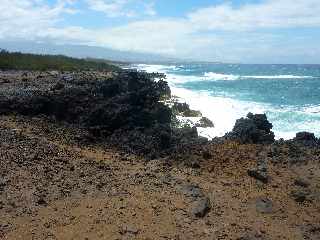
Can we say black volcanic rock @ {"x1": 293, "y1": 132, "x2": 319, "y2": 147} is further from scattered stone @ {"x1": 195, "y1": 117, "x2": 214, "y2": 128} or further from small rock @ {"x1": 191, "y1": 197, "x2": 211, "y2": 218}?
scattered stone @ {"x1": 195, "y1": 117, "x2": 214, "y2": 128}

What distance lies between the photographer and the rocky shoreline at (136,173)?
341 inches

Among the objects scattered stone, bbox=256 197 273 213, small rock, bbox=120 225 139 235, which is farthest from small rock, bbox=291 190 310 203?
small rock, bbox=120 225 139 235

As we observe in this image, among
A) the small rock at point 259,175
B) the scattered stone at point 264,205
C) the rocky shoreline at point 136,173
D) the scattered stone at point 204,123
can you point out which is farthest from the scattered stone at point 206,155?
the scattered stone at point 204,123

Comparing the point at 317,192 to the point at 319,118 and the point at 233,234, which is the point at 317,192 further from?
the point at 319,118

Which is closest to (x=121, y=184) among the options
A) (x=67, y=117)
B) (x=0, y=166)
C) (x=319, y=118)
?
(x=0, y=166)

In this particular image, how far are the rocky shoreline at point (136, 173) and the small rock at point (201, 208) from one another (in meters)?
0.02

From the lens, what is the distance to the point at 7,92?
1461cm

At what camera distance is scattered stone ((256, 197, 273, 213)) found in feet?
31.0

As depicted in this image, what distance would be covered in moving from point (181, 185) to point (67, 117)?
16.3ft

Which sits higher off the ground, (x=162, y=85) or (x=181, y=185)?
(x=162, y=85)

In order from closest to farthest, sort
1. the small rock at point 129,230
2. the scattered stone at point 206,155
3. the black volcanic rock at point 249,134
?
the small rock at point 129,230
the scattered stone at point 206,155
the black volcanic rock at point 249,134

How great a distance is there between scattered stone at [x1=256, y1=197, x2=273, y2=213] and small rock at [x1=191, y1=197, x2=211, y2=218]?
95cm

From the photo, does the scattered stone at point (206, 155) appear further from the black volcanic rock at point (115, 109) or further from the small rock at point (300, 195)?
the small rock at point (300, 195)

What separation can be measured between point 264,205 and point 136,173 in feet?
8.48
